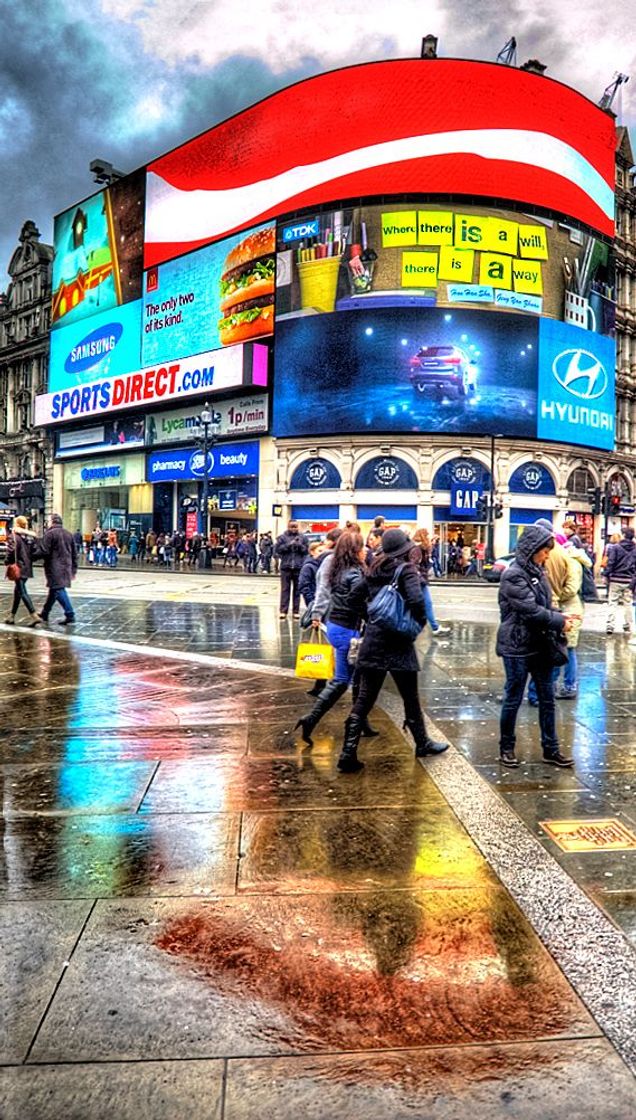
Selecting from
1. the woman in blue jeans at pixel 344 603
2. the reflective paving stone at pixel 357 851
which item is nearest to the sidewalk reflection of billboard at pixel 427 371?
the woman in blue jeans at pixel 344 603

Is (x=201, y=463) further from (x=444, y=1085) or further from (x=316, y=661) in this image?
(x=444, y=1085)

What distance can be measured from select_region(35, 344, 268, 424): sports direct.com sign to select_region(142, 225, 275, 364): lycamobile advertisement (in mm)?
1429

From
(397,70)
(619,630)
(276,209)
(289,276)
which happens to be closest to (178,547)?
(289,276)

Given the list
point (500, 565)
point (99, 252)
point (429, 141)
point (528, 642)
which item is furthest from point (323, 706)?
point (99, 252)

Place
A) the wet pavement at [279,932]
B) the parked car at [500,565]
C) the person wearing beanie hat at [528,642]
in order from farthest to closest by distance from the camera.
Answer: the parked car at [500,565] → the person wearing beanie hat at [528,642] → the wet pavement at [279,932]

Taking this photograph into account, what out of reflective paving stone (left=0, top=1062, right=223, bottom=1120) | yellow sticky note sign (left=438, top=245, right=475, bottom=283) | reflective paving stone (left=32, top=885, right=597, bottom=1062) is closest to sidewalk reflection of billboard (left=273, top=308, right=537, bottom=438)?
yellow sticky note sign (left=438, top=245, right=475, bottom=283)

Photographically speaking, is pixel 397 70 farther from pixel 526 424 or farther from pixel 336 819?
pixel 336 819

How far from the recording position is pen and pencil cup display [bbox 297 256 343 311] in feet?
125

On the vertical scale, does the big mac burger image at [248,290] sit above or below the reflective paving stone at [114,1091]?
above

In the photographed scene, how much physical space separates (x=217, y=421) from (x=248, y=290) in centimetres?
710

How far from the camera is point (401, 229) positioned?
1467 inches

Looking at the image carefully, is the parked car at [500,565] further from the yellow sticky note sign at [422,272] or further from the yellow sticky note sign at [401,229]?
the yellow sticky note sign at [401,229]

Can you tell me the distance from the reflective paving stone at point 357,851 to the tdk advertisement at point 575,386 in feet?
119

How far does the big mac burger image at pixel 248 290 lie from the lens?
4041 cm
